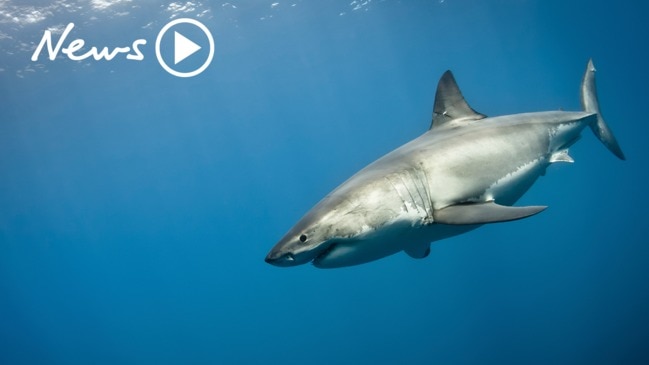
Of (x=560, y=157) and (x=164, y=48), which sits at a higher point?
(x=164, y=48)

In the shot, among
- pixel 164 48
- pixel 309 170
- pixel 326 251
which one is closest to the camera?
pixel 326 251

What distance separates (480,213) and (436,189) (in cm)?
51

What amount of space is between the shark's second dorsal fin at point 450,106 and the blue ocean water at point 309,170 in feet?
41.2

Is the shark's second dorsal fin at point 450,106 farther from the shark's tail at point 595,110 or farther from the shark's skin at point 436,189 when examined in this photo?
the shark's tail at point 595,110

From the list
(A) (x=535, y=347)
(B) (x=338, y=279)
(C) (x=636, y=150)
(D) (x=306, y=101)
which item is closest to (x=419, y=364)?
(A) (x=535, y=347)

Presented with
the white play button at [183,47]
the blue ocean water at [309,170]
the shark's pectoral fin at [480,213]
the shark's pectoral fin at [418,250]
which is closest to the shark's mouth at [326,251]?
the shark's pectoral fin at [480,213]

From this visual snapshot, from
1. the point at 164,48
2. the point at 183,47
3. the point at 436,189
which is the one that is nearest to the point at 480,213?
the point at 436,189

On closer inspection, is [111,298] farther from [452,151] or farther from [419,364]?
[452,151]

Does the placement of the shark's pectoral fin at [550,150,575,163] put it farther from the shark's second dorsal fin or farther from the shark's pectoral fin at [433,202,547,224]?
the shark's pectoral fin at [433,202,547,224]

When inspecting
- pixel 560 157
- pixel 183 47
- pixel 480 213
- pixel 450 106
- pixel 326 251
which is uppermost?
pixel 183 47

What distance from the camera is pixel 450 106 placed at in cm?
534

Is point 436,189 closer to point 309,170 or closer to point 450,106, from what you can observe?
point 450,106

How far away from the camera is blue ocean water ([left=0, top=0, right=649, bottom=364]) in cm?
2017

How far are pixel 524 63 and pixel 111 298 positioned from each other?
255ft
